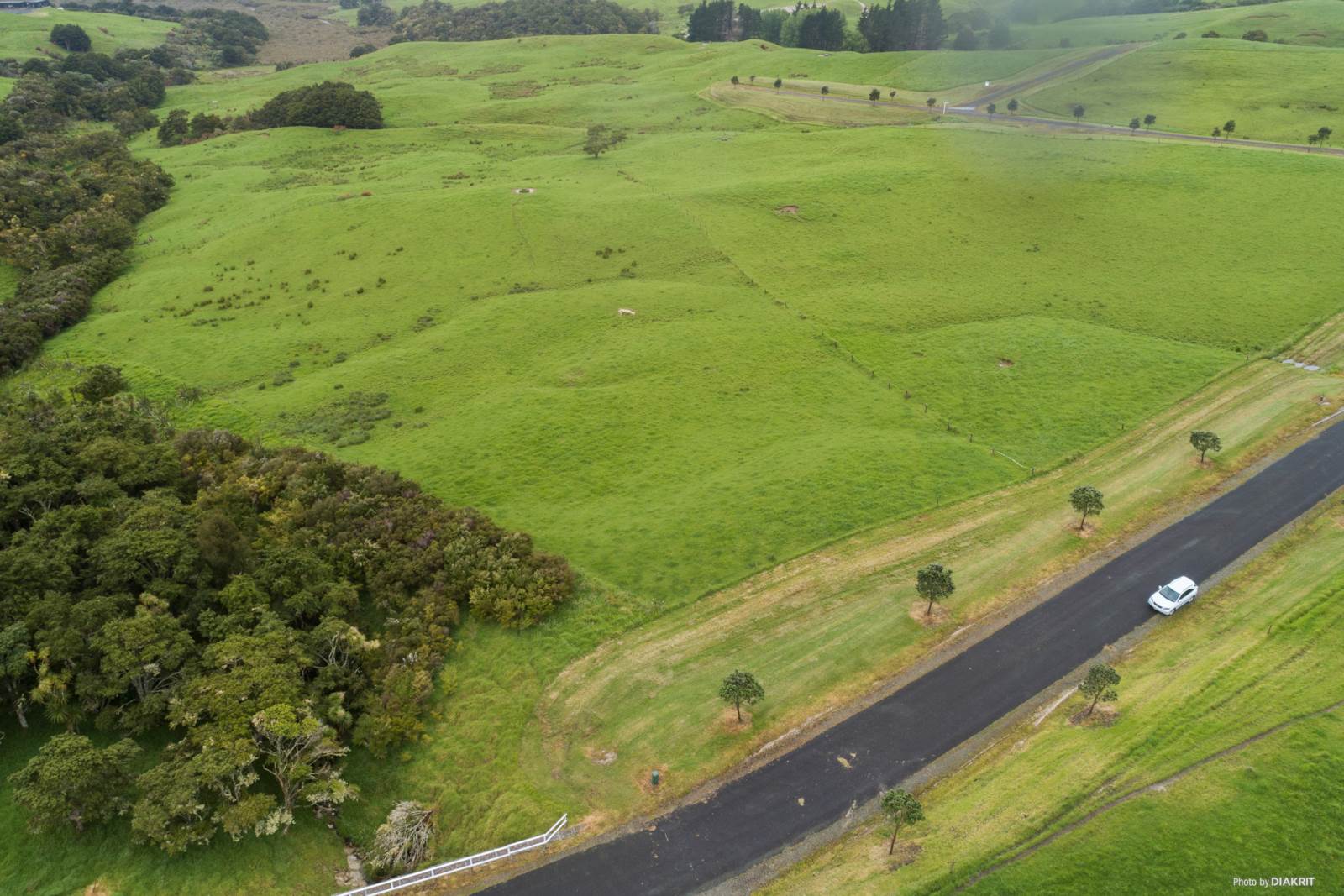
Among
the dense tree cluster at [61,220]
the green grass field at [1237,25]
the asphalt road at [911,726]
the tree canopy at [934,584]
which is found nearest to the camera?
the asphalt road at [911,726]

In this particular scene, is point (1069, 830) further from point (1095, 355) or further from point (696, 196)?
point (696, 196)

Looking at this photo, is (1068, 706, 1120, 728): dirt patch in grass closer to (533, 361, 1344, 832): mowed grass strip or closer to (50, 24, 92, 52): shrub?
(533, 361, 1344, 832): mowed grass strip

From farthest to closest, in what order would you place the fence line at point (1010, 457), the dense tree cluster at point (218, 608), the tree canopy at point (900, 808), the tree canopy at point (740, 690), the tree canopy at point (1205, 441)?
the fence line at point (1010, 457) → the tree canopy at point (1205, 441) → the tree canopy at point (740, 690) → the dense tree cluster at point (218, 608) → the tree canopy at point (900, 808)

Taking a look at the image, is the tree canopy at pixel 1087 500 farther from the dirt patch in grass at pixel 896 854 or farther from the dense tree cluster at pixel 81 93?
the dense tree cluster at pixel 81 93

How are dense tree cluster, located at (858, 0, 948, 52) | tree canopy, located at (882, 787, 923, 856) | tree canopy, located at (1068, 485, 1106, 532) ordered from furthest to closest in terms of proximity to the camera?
dense tree cluster, located at (858, 0, 948, 52) → tree canopy, located at (1068, 485, 1106, 532) → tree canopy, located at (882, 787, 923, 856)

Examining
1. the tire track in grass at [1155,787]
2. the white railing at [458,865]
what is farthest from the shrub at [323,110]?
the tire track in grass at [1155,787]

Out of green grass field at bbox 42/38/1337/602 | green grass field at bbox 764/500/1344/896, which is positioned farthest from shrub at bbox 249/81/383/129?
green grass field at bbox 764/500/1344/896

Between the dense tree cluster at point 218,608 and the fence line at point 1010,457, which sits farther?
the fence line at point 1010,457
